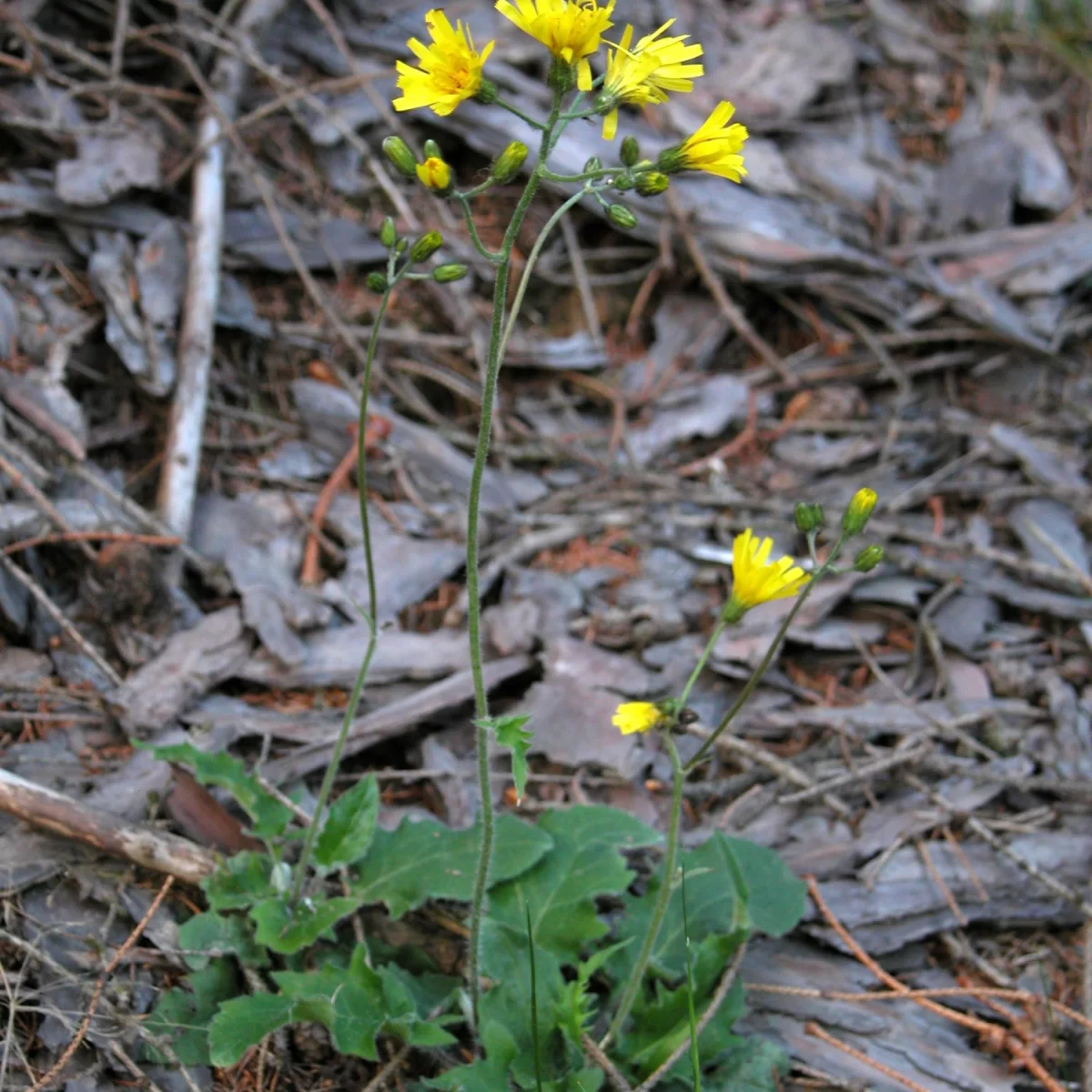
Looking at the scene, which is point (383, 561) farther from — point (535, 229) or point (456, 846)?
point (535, 229)

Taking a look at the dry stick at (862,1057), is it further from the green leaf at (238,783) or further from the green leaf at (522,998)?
the green leaf at (238,783)

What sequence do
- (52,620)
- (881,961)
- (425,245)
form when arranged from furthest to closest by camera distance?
(52,620)
(881,961)
(425,245)

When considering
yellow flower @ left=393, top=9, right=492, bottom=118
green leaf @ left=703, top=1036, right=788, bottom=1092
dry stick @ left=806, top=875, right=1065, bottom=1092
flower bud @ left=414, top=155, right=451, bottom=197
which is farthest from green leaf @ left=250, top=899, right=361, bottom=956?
yellow flower @ left=393, top=9, right=492, bottom=118

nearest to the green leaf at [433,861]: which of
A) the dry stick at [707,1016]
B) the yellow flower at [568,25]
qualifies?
the dry stick at [707,1016]

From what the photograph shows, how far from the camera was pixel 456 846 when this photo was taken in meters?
2.37

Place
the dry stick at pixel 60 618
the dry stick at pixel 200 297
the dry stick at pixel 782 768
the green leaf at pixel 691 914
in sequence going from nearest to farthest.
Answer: the green leaf at pixel 691 914 → the dry stick at pixel 60 618 → the dry stick at pixel 782 768 → the dry stick at pixel 200 297

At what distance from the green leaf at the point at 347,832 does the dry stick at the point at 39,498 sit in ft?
3.80

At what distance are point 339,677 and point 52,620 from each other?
823 mm

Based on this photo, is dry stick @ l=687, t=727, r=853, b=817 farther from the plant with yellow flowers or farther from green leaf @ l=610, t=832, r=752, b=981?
the plant with yellow flowers

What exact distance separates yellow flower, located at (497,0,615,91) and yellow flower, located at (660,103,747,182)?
0.21 meters

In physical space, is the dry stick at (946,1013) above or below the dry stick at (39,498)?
below

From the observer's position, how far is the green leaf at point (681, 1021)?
2100mm

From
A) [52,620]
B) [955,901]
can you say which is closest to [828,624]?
[955,901]

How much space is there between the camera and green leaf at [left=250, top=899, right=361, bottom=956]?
214cm
